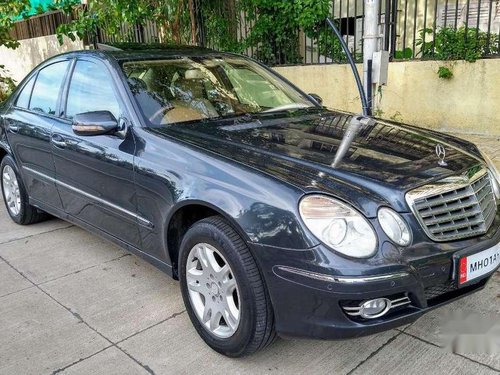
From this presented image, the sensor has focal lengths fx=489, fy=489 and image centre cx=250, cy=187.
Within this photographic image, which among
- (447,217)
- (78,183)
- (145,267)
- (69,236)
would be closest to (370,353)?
(447,217)

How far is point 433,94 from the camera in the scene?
6844 mm

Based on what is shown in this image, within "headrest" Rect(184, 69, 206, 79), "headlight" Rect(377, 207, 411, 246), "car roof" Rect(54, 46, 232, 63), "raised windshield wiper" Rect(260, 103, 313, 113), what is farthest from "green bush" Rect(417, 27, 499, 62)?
"headlight" Rect(377, 207, 411, 246)

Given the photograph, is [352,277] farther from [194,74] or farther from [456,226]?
[194,74]

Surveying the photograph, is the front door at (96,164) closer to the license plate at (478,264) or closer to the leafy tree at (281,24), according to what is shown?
the license plate at (478,264)

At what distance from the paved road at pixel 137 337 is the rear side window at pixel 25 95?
4.93 feet

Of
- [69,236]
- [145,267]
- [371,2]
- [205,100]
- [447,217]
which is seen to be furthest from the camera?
[371,2]

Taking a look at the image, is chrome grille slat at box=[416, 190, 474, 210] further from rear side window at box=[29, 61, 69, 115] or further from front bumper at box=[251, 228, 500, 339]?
rear side window at box=[29, 61, 69, 115]

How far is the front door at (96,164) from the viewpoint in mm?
3133

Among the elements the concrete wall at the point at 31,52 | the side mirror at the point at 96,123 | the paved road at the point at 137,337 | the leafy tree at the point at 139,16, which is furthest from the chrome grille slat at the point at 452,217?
the concrete wall at the point at 31,52

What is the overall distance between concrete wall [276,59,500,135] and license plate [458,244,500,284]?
14.2ft

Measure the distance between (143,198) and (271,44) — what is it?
6.26 meters

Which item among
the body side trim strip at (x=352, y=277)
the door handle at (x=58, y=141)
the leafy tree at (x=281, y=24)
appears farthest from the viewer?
the leafy tree at (x=281, y=24)

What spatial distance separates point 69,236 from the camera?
14.9 feet

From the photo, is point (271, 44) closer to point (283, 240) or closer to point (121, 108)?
point (121, 108)
